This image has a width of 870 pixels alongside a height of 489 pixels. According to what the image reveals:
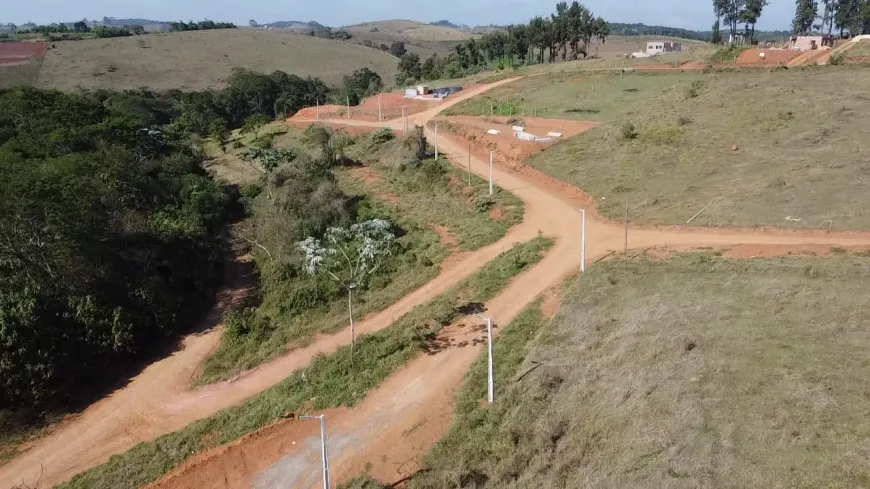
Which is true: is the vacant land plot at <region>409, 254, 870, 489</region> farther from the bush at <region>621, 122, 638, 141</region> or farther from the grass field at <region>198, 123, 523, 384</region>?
the bush at <region>621, 122, 638, 141</region>

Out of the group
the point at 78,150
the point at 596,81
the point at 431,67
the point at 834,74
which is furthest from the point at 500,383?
the point at 431,67

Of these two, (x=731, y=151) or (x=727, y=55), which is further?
(x=727, y=55)

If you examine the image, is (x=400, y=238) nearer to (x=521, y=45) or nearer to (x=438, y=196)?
(x=438, y=196)

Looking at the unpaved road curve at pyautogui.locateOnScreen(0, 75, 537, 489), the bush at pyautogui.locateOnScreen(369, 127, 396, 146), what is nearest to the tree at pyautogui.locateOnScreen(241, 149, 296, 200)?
the bush at pyautogui.locateOnScreen(369, 127, 396, 146)

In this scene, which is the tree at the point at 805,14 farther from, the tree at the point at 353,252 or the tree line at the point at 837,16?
the tree at the point at 353,252

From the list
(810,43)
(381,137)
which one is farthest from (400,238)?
(810,43)

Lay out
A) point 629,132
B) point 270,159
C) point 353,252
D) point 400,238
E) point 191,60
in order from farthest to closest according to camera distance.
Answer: point 191,60 < point 270,159 < point 629,132 < point 400,238 < point 353,252
